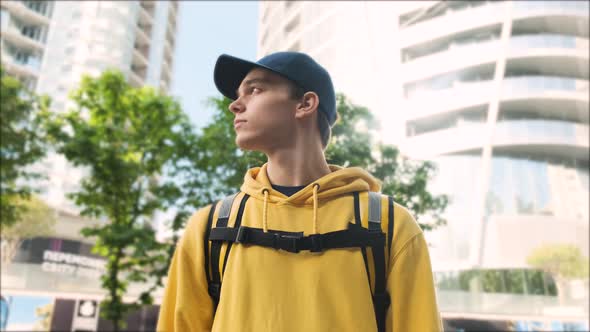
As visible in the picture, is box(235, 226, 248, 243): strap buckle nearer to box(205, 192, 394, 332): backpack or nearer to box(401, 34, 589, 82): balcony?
box(205, 192, 394, 332): backpack

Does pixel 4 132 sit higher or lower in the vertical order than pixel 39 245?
higher

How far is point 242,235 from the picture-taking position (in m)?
1.39

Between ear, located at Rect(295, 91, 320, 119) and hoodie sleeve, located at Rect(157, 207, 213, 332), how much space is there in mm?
472

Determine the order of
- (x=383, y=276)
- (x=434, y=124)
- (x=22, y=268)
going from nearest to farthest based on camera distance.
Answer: (x=383, y=276) < (x=22, y=268) < (x=434, y=124)

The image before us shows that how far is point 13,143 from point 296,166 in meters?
11.2

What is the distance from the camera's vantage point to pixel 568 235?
1091 inches

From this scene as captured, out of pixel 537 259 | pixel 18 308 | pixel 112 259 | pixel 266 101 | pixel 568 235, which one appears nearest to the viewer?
pixel 266 101

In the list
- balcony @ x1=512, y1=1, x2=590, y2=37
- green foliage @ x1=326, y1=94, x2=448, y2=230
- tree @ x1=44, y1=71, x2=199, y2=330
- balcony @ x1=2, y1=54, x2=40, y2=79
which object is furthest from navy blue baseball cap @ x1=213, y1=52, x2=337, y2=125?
balcony @ x1=2, y1=54, x2=40, y2=79

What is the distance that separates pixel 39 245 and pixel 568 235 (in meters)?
31.2

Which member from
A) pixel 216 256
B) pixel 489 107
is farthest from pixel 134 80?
pixel 216 256

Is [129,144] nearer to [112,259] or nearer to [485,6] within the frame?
[112,259]

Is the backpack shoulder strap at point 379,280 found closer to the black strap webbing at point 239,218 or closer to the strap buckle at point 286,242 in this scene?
the strap buckle at point 286,242

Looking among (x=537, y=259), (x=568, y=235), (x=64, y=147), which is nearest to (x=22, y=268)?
(x=64, y=147)

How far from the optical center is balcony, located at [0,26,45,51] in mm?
34250
